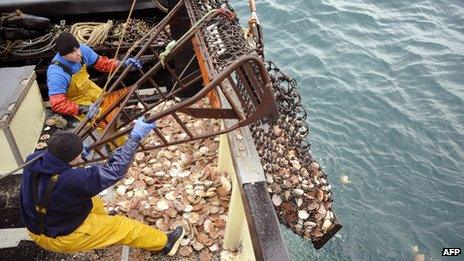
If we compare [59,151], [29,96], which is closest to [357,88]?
[29,96]

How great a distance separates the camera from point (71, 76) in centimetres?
661

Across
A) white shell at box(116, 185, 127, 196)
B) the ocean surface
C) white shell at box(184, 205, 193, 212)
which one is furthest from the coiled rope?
the ocean surface

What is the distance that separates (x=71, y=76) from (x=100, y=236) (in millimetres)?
3189

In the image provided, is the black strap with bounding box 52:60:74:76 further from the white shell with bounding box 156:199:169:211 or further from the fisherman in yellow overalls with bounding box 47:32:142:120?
the white shell with bounding box 156:199:169:211

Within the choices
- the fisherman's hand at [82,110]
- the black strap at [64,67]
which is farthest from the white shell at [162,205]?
the black strap at [64,67]

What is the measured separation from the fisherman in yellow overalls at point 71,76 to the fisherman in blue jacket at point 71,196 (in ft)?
6.57

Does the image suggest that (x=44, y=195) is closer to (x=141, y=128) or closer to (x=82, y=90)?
(x=141, y=128)

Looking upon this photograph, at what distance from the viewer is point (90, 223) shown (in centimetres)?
457

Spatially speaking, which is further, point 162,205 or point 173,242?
point 162,205

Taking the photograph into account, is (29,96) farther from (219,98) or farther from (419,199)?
(419,199)

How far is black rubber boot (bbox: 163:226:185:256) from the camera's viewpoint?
5.19 metres

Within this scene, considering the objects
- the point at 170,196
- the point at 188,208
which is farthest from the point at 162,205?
the point at 188,208

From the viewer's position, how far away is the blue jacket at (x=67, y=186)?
4.03 m

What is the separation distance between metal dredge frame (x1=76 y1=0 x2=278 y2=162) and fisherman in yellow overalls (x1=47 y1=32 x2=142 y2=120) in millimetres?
844
